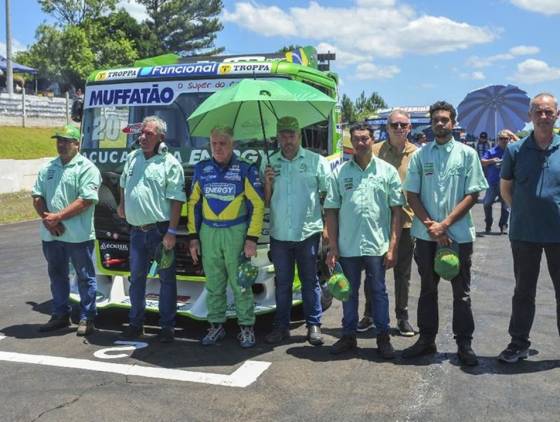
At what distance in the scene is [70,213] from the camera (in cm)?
537

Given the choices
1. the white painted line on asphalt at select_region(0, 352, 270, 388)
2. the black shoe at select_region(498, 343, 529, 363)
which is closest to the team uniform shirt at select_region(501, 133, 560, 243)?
the black shoe at select_region(498, 343, 529, 363)

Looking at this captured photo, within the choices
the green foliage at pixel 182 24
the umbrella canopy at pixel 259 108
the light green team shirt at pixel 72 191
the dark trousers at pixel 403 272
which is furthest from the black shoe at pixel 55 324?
the green foliage at pixel 182 24

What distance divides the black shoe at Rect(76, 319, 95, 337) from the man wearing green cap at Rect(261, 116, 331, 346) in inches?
65.9

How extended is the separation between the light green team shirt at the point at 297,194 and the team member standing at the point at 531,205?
58.6 inches

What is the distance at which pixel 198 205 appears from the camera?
16.9ft

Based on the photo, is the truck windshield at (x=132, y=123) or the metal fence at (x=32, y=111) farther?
the metal fence at (x=32, y=111)

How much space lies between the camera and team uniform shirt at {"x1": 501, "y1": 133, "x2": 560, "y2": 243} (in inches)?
175

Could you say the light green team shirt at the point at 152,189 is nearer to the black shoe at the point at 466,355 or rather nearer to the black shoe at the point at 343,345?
the black shoe at the point at 343,345

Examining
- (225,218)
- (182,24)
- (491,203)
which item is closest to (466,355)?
(225,218)

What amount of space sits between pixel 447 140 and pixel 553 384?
6.35 feet

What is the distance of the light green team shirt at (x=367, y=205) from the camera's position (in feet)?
15.8

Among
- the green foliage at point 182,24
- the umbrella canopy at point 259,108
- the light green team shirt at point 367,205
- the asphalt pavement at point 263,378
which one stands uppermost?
the green foliage at point 182,24

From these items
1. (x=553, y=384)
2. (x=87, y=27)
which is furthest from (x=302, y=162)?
(x=87, y=27)

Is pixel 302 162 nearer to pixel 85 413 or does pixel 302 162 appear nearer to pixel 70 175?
pixel 70 175
